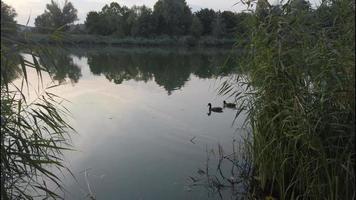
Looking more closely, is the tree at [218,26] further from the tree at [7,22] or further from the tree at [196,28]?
the tree at [7,22]

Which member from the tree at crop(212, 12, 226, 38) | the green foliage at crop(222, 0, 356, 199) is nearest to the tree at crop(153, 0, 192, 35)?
the tree at crop(212, 12, 226, 38)

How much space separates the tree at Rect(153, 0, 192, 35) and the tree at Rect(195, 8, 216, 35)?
55.9 inches

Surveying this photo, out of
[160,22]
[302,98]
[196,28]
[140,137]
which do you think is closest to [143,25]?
[160,22]

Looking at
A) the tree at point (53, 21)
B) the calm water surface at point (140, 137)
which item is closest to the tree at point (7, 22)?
the tree at point (53, 21)

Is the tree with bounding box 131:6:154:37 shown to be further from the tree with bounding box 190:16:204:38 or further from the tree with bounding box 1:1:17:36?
the tree with bounding box 1:1:17:36

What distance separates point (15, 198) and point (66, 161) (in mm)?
2469

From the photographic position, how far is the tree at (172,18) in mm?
46500

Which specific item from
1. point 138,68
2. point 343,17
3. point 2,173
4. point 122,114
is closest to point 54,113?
point 2,173

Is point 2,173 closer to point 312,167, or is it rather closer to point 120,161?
point 312,167

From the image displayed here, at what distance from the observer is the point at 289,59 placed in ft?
12.3

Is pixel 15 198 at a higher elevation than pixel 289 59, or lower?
lower

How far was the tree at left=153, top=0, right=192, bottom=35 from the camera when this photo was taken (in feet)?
153

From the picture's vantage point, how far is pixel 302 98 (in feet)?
11.1

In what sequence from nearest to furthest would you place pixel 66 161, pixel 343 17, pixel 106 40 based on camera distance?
pixel 343 17, pixel 66 161, pixel 106 40
